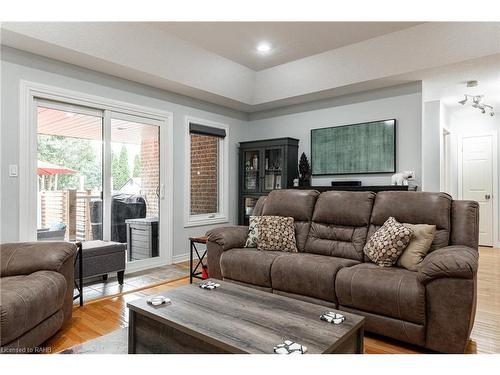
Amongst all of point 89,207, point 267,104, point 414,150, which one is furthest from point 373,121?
point 89,207

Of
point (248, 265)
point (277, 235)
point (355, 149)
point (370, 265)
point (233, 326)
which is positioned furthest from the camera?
point (355, 149)

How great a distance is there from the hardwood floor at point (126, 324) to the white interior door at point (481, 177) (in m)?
2.78

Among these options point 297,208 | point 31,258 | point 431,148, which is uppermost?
point 431,148

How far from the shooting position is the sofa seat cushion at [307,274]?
99.3 inches

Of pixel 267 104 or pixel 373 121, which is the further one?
pixel 267 104

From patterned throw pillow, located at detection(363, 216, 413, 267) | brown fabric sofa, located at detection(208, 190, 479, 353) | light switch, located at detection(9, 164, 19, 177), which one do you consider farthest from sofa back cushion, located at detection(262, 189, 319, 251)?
light switch, located at detection(9, 164, 19, 177)

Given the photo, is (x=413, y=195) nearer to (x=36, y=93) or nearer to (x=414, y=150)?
(x=414, y=150)

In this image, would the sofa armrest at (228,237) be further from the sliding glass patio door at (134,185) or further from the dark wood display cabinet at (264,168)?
Answer: the dark wood display cabinet at (264,168)

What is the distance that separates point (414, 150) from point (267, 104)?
7.57 ft

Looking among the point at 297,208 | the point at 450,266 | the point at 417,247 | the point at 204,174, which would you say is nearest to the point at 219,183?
the point at 204,174

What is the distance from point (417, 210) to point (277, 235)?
127cm

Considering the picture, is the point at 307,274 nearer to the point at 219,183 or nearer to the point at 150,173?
the point at 150,173

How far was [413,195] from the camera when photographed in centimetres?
281

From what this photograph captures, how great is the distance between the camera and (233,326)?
162 centimetres
